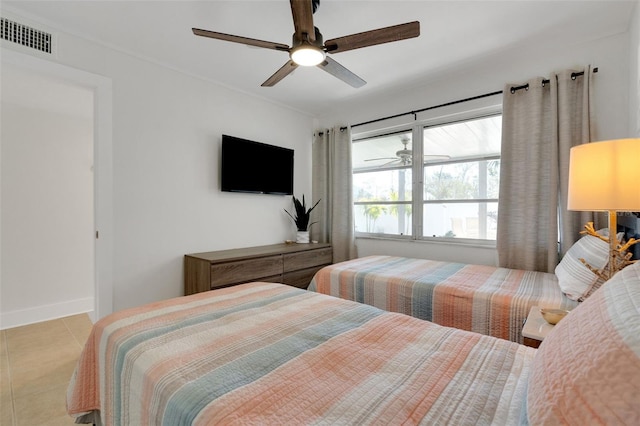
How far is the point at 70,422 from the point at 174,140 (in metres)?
2.27

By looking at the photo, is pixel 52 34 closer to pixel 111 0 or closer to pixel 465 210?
pixel 111 0

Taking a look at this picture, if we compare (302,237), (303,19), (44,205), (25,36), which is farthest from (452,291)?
(44,205)

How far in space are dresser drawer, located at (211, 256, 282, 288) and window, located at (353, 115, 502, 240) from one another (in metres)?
1.42

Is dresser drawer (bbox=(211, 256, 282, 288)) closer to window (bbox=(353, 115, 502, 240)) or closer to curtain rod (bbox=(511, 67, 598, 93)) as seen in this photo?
window (bbox=(353, 115, 502, 240))

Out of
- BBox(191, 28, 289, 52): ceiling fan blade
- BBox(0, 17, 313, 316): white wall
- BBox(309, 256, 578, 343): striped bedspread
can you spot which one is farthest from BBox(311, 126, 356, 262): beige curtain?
BBox(191, 28, 289, 52): ceiling fan blade

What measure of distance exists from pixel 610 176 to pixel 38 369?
372 centimetres

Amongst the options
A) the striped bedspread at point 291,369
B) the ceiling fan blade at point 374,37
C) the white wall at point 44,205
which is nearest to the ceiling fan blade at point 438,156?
the ceiling fan blade at point 374,37

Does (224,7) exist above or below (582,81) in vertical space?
above

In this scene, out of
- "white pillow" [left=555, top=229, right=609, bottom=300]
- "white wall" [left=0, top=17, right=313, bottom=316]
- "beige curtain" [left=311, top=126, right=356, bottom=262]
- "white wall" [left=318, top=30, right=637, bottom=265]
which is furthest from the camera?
"beige curtain" [left=311, top=126, right=356, bottom=262]

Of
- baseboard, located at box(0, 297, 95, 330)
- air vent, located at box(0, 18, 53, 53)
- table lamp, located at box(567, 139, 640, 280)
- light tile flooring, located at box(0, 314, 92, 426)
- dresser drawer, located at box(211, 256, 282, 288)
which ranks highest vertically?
air vent, located at box(0, 18, 53, 53)

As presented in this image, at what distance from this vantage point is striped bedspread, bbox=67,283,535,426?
28.7 inches

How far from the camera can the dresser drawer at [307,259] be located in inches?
129

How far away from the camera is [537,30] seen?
2340 millimetres

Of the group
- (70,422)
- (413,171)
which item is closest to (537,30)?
(413,171)
